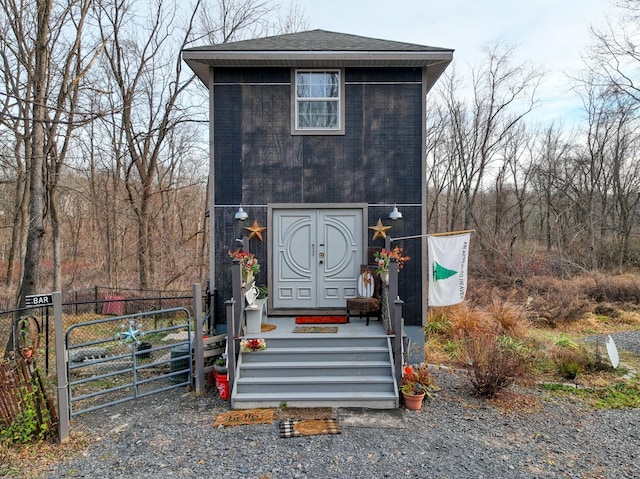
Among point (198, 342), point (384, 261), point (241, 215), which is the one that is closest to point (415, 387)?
point (384, 261)

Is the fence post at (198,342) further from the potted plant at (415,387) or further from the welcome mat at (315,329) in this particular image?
the potted plant at (415,387)

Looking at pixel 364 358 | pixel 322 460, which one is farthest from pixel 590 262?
pixel 322 460

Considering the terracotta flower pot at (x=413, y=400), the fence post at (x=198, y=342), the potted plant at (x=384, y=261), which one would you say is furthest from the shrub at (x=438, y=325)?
the fence post at (x=198, y=342)

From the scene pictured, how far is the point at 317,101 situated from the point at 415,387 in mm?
5259

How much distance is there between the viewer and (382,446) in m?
4.28

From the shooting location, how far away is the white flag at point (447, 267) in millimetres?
6914

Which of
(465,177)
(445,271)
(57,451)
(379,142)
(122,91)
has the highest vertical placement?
(122,91)

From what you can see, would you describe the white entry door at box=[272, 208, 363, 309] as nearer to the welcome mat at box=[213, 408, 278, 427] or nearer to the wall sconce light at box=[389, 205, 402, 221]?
the wall sconce light at box=[389, 205, 402, 221]

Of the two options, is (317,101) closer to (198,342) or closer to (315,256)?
(315,256)

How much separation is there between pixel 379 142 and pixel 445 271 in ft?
8.83

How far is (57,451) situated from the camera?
14.1 ft

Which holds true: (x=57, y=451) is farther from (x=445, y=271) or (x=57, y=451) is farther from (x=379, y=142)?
(x=379, y=142)

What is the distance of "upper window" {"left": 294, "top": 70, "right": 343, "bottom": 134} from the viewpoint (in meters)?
7.38

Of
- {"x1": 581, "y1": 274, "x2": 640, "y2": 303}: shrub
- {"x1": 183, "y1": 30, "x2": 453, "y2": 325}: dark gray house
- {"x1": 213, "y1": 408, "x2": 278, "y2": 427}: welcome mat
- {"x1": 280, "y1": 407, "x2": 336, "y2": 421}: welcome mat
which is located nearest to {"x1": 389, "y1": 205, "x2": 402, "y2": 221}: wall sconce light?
{"x1": 183, "y1": 30, "x2": 453, "y2": 325}: dark gray house
